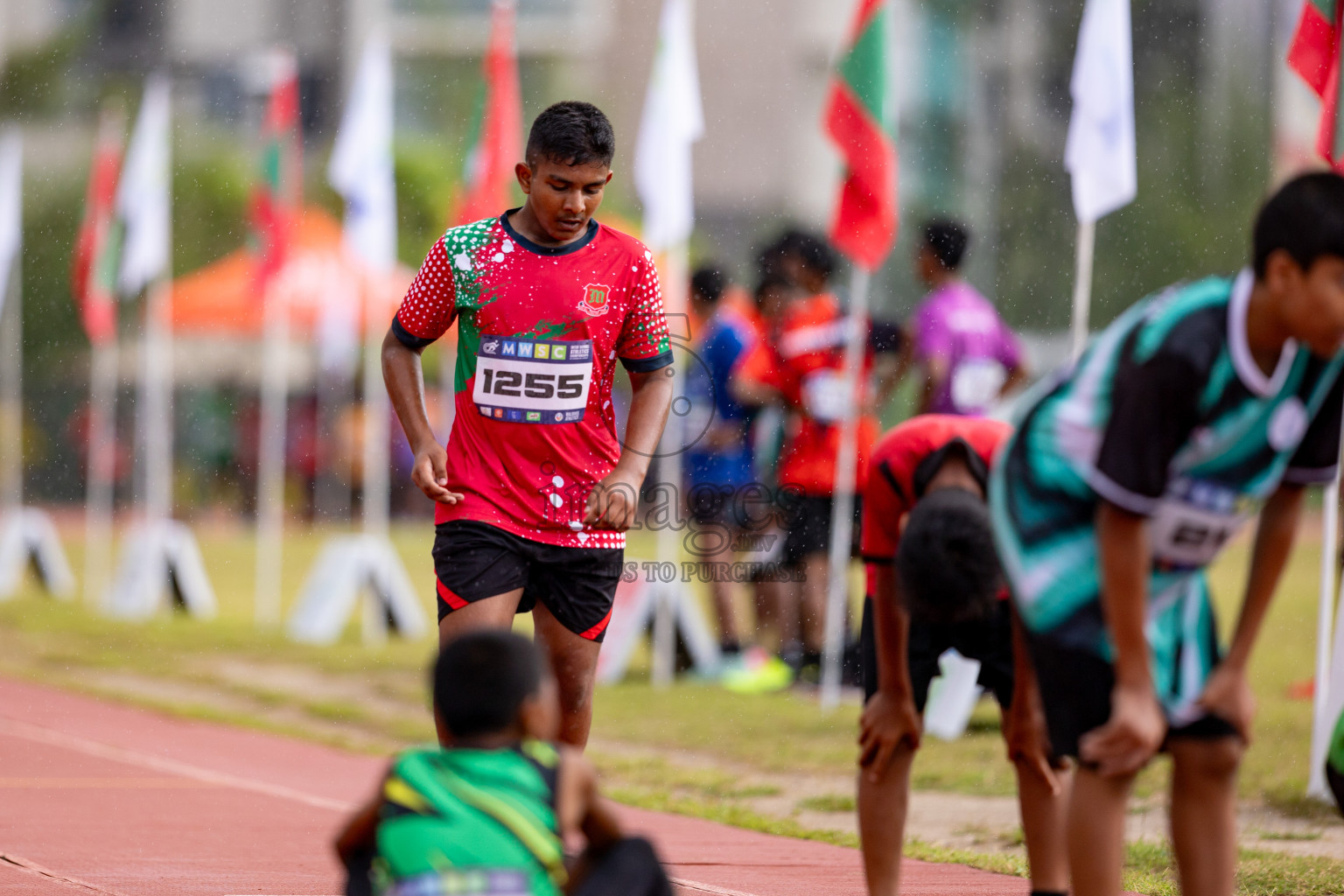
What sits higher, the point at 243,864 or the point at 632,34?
the point at 632,34

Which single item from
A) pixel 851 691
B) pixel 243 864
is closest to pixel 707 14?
pixel 851 691

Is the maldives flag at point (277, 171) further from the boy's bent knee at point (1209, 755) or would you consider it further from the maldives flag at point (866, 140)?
the boy's bent knee at point (1209, 755)

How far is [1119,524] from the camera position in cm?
310

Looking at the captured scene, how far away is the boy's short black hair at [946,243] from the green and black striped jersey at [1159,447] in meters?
5.69

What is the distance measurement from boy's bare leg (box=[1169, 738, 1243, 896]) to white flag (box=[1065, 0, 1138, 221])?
5.08 m

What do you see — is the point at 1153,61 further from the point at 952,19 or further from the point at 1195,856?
the point at 1195,856

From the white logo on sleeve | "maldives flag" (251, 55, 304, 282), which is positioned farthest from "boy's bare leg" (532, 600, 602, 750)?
"maldives flag" (251, 55, 304, 282)

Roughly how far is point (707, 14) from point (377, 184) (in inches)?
1363

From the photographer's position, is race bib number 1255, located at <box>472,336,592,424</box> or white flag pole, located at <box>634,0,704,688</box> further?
white flag pole, located at <box>634,0,704,688</box>

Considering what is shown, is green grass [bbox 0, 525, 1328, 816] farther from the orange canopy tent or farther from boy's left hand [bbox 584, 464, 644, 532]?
the orange canopy tent

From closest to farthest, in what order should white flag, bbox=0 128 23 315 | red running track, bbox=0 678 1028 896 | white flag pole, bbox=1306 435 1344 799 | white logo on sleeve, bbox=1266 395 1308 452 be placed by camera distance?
1. white logo on sleeve, bbox=1266 395 1308 452
2. red running track, bbox=0 678 1028 896
3. white flag pole, bbox=1306 435 1344 799
4. white flag, bbox=0 128 23 315

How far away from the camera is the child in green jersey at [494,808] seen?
278 centimetres

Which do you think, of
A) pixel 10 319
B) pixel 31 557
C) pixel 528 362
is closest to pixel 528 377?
pixel 528 362

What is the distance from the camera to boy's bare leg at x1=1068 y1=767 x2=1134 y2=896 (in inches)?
131
